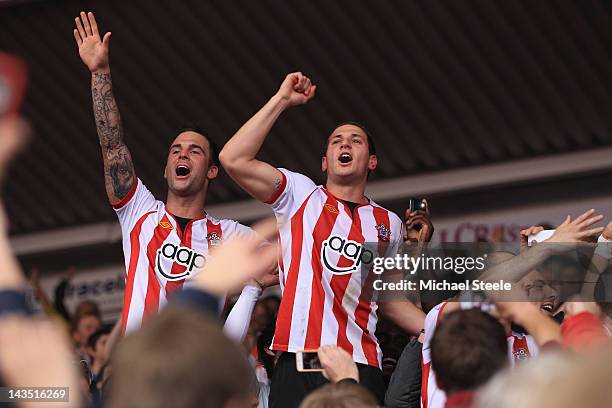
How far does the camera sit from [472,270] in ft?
13.3

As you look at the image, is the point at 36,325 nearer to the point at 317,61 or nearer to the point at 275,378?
the point at 275,378

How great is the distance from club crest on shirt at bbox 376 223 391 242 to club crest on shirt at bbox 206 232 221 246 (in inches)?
31.1

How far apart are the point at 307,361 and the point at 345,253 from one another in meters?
0.49

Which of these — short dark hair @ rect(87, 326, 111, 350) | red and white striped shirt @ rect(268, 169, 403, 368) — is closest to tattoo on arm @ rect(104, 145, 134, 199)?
red and white striped shirt @ rect(268, 169, 403, 368)

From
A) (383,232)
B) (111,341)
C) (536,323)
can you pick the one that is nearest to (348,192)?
(383,232)

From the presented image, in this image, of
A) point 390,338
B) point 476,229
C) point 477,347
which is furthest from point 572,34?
point 477,347

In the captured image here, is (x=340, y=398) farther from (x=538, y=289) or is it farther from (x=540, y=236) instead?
(x=540, y=236)

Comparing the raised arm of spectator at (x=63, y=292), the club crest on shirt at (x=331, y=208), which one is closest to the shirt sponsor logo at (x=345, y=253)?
the club crest on shirt at (x=331, y=208)

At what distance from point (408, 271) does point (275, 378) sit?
0.75 m

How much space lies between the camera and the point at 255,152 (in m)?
4.63

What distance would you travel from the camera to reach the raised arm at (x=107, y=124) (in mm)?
5176

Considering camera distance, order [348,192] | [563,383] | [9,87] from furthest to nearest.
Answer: [348,192]
[9,87]
[563,383]

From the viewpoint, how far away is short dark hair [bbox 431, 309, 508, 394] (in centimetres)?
238

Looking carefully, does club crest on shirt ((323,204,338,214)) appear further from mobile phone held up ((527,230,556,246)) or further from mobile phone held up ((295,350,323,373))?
mobile phone held up ((527,230,556,246))
